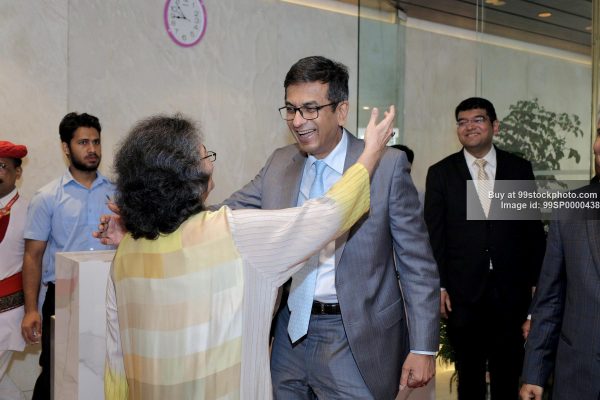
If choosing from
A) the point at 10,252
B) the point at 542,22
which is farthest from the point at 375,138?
the point at 10,252

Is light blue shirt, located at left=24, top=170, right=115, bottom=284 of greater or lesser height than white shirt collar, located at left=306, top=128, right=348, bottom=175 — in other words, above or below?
below

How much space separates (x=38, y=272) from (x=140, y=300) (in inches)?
86.8

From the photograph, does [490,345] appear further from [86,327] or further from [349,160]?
[86,327]

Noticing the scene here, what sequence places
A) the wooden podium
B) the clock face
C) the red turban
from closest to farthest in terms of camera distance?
the wooden podium
the red turban
the clock face

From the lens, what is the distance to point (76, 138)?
3768 millimetres

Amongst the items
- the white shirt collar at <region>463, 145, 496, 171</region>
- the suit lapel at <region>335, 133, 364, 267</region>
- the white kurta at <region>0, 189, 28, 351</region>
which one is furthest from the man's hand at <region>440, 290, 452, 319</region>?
the white kurta at <region>0, 189, 28, 351</region>

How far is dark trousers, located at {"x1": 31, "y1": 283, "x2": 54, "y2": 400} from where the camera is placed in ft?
11.3

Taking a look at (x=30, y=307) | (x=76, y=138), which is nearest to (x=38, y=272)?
(x=30, y=307)

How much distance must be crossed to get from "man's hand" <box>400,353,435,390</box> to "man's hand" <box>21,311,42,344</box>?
7.81 ft

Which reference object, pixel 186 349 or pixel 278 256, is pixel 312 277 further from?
pixel 186 349

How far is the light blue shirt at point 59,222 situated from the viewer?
11.7 ft

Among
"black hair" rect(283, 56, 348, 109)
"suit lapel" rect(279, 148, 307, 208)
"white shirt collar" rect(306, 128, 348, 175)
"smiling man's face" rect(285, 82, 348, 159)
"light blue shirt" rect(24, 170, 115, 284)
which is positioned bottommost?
"light blue shirt" rect(24, 170, 115, 284)

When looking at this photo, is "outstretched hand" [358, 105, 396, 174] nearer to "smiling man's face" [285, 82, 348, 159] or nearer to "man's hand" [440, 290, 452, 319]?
"smiling man's face" [285, 82, 348, 159]

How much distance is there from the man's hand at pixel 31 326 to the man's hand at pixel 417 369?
2.38 metres
